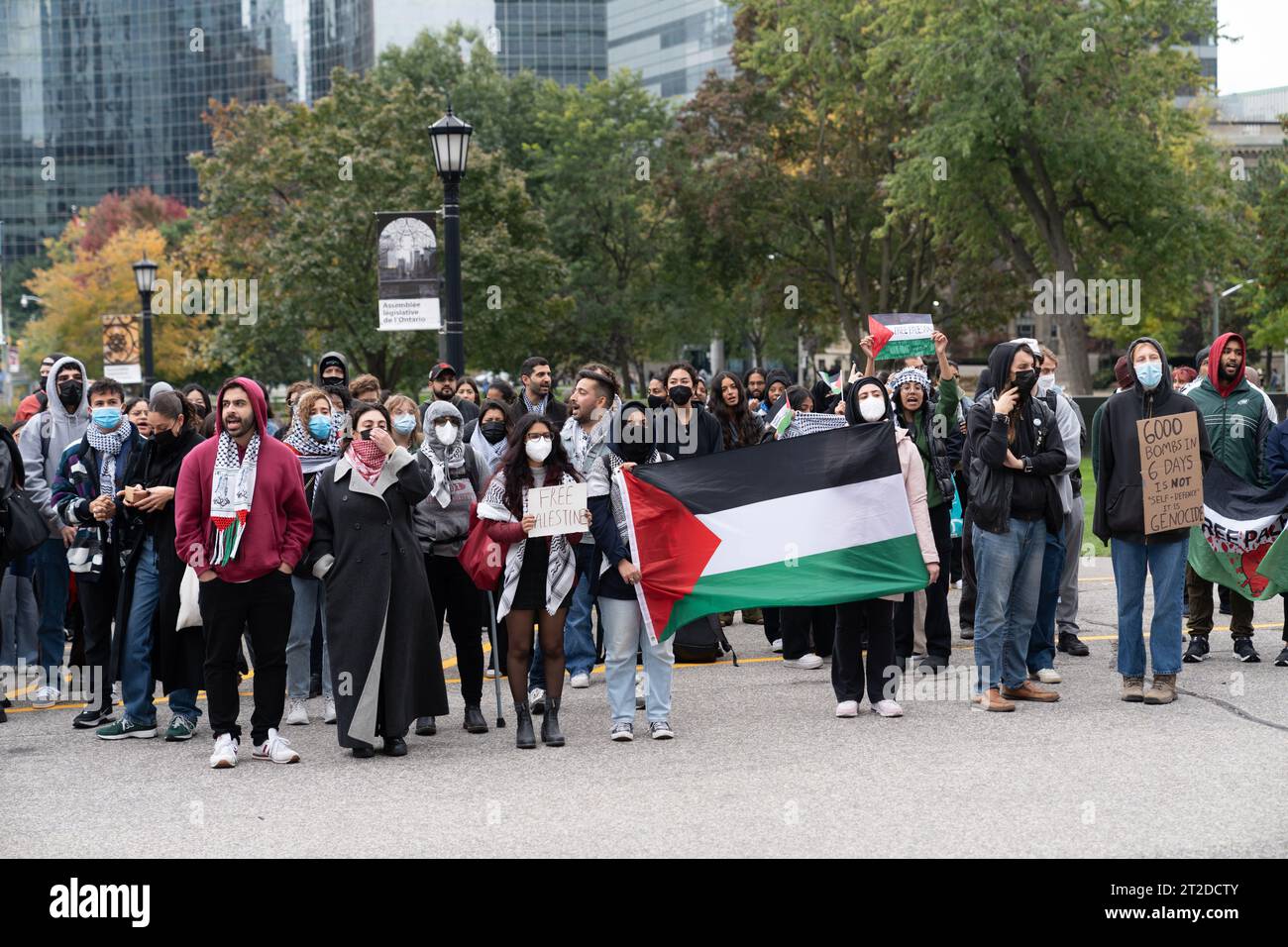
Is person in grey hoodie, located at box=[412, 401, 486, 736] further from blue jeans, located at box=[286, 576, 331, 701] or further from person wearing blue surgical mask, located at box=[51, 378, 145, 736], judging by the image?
person wearing blue surgical mask, located at box=[51, 378, 145, 736]

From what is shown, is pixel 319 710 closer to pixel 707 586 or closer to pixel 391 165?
pixel 707 586

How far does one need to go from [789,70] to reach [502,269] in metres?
11.2

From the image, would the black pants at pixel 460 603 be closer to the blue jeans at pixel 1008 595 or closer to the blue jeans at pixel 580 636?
Answer: the blue jeans at pixel 580 636

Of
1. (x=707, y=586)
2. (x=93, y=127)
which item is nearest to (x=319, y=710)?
(x=707, y=586)

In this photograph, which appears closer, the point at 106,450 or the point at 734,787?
the point at 734,787

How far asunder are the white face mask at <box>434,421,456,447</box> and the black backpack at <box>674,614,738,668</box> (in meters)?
2.79

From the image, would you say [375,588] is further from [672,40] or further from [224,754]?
[672,40]

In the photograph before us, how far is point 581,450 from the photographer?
370 inches

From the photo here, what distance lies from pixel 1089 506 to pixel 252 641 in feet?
53.7

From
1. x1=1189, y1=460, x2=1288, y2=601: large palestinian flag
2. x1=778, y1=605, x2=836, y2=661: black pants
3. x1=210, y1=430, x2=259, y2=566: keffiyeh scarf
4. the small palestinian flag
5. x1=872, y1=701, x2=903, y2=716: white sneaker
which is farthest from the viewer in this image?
x1=778, y1=605, x2=836, y2=661: black pants

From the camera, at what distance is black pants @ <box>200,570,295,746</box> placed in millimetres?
8289

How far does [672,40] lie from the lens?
11925cm

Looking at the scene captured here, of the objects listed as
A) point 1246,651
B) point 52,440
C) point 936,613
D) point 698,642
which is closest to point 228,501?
point 52,440

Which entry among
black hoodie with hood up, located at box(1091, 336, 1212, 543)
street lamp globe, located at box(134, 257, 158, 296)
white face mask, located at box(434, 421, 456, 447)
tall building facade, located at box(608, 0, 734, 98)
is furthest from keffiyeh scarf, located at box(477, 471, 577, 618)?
tall building facade, located at box(608, 0, 734, 98)
